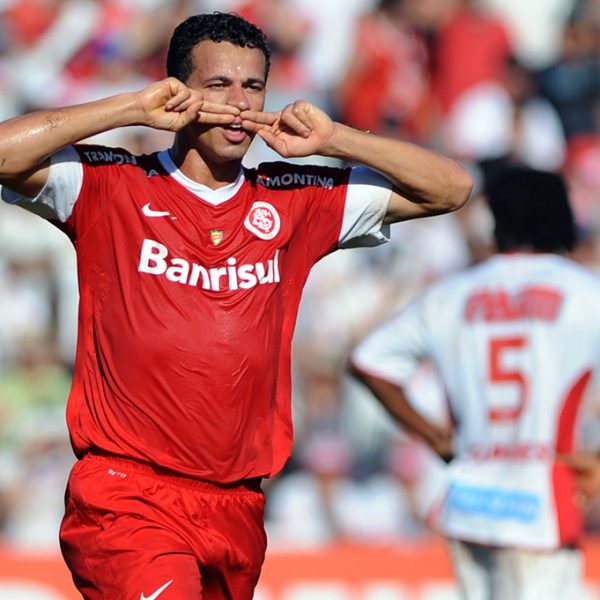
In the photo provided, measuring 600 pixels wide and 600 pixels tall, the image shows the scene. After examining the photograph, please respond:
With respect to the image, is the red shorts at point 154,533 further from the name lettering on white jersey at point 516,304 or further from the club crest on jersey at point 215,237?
the name lettering on white jersey at point 516,304

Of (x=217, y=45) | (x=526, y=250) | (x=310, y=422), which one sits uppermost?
(x=217, y=45)

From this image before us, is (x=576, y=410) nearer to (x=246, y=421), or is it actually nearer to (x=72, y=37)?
(x=246, y=421)

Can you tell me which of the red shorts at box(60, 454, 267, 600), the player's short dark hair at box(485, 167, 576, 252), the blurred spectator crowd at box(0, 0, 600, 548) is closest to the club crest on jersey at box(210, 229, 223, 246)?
the red shorts at box(60, 454, 267, 600)

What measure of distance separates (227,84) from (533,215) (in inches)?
82.1

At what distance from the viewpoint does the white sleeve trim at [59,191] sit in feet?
15.0

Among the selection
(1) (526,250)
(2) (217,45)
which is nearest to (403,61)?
(1) (526,250)

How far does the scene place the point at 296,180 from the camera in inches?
199

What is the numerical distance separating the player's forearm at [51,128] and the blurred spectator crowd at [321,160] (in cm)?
564

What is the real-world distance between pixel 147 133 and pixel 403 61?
2816 mm

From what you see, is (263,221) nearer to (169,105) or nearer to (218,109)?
(218,109)

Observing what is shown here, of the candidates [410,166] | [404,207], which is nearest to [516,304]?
[404,207]

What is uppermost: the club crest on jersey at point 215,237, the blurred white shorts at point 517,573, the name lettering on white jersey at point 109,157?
the name lettering on white jersey at point 109,157

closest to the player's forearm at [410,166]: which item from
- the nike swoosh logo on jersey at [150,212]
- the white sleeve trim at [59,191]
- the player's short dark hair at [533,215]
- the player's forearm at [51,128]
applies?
the nike swoosh logo on jersey at [150,212]

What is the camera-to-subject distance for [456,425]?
638 centimetres
